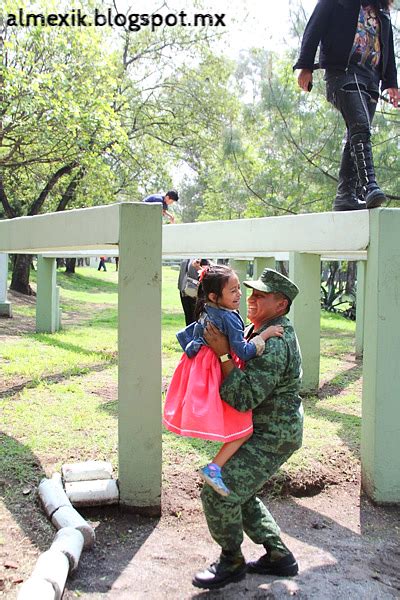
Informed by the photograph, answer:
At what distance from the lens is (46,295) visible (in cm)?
1027

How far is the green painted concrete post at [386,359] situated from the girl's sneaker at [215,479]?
1.45m

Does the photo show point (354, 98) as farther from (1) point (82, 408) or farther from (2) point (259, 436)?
(1) point (82, 408)

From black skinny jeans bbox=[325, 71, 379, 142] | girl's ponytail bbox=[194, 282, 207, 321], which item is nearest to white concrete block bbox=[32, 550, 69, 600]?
girl's ponytail bbox=[194, 282, 207, 321]

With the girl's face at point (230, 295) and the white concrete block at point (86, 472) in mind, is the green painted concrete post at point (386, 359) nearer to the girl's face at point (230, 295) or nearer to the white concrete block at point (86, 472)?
the girl's face at point (230, 295)

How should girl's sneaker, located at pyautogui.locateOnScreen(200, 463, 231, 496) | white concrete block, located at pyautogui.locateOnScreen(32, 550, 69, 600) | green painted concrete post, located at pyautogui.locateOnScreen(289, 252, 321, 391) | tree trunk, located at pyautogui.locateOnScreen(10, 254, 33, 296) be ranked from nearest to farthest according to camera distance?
white concrete block, located at pyautogui.locateOnScreen(32, 550, 69, 600) < girl's sneaker, located at pyautogui.locateOnScreen(200, 463, 231, 496) < green painted concrete post, located at pyautogui.locateOnScreen(289, 252, 321, 391) < tree trunk, located at pyautogui.locateOnScreen(10, 254, 33, 296)

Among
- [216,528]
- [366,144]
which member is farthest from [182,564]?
[366,144]

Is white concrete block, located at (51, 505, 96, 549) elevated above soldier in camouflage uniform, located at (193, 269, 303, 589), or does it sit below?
below

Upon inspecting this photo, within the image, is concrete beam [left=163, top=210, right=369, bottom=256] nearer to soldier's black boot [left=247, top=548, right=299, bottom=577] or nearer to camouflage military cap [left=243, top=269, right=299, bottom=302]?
camouflage military cap [left=243, top=269, right=299, bottom=302]

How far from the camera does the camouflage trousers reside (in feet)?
8.70

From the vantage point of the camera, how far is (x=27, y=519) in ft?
10.8

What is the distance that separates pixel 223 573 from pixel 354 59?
130 inches

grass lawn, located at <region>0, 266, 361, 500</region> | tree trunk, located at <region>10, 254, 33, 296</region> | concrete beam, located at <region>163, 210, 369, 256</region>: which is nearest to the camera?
concrete beam, located at <region>163, 210, 369, 256</region>

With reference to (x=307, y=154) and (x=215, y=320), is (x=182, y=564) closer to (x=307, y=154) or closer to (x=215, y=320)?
(x=215, y=320)

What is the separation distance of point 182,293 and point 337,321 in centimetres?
983
